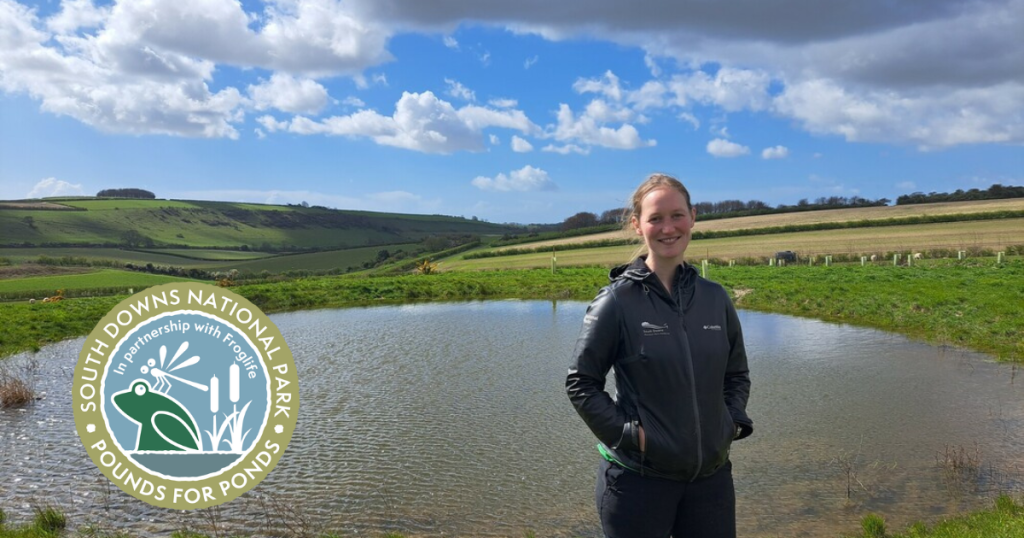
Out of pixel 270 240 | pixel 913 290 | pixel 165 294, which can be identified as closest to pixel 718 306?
pixel 165 294

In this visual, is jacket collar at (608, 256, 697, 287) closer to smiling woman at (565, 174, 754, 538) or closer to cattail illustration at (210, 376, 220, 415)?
smiling woman at (565, 174, 754, 538)

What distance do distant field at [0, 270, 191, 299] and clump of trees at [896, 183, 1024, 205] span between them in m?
76.5

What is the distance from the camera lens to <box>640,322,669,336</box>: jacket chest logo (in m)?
3.07

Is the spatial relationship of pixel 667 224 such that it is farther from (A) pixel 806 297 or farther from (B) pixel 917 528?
(A) pixel 806 297

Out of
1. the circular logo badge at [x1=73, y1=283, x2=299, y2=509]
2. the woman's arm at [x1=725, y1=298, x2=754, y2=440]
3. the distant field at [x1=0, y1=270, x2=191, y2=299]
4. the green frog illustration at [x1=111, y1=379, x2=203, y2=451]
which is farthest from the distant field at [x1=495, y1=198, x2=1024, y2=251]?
the woman's arm at [x1=725, y1=298, x2=754, y2=440]

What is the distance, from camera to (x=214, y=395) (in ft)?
24.0

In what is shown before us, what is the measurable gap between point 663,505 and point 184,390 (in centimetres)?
625

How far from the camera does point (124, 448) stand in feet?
22.4

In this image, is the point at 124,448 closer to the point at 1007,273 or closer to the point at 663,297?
A: the point at 663,297

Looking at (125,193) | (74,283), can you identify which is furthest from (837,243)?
(125,193)

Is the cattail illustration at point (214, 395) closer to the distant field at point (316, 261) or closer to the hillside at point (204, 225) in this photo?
the distant field at point (316, 261)

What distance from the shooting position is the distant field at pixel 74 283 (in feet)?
121

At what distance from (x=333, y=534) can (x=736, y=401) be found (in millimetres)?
4374

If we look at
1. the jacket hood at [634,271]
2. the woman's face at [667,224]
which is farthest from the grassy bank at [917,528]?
the woman's face at [667,224]
